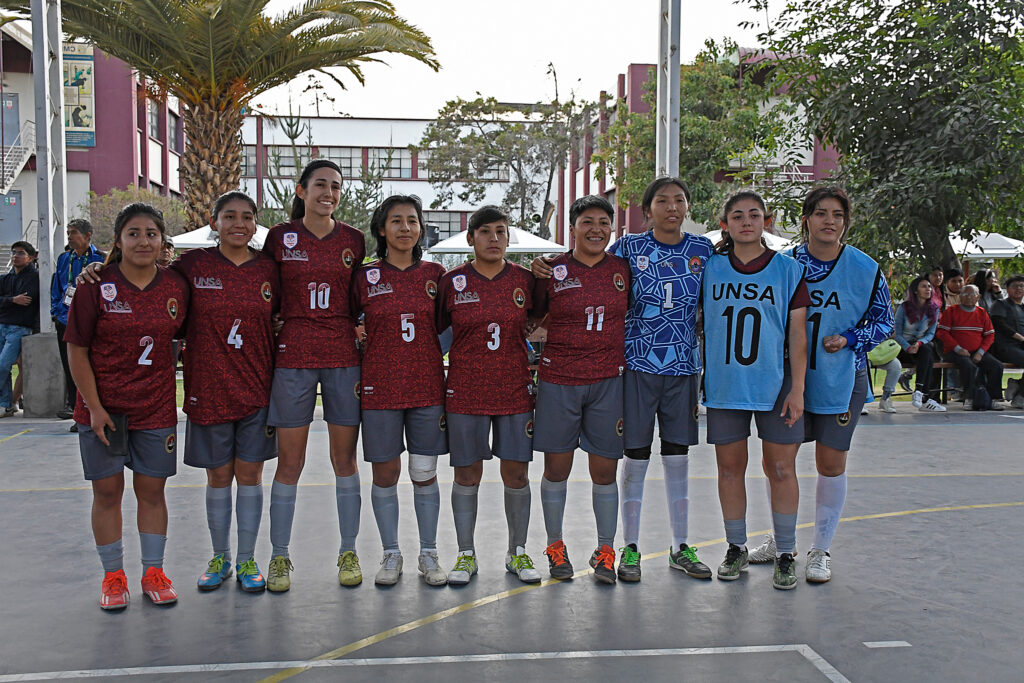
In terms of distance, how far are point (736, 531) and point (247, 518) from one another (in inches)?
100

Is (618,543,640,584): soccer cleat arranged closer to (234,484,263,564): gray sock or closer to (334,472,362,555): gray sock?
(334,472,362,555): gray sock

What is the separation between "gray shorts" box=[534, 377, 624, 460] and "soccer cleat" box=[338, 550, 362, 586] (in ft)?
3.49

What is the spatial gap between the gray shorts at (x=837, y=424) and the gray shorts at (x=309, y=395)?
7.90 feet

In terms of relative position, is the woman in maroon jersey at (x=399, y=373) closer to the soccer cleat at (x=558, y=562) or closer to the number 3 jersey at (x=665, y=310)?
the soccer cleat at (x=558, y=562)

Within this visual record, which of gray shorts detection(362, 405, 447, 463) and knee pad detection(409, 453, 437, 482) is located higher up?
gray shorts detection(362, 405, 447, 463)

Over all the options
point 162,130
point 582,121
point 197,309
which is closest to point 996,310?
point 197,309

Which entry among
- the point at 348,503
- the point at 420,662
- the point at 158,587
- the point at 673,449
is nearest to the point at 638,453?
the point at 673,449

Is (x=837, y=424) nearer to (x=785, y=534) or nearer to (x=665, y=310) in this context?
(x=785, y=534)

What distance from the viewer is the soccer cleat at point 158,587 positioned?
14.8 feet

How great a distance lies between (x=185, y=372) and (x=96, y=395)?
43cm

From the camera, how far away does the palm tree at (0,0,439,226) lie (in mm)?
Result: 14711

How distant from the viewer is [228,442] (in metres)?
4.76

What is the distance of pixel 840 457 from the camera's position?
5.03 m

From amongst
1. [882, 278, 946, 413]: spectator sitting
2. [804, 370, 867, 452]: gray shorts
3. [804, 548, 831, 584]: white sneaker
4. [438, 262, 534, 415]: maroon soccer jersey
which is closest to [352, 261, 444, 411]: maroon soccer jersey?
[438, 262, 534, 415]: maroon soccer jersey
